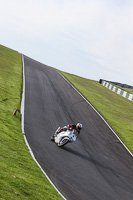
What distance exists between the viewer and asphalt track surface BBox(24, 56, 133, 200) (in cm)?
1130

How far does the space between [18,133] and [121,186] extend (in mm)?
5788

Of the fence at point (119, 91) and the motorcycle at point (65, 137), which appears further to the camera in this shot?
the fence at point (119, 91)

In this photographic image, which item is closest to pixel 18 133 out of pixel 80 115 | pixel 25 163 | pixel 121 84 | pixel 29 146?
pixel 29 146

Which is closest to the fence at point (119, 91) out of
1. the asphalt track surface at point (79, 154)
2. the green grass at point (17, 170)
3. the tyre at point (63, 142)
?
the asphalt track surface at point (79, 154)

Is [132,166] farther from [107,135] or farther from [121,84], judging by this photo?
[121,84]

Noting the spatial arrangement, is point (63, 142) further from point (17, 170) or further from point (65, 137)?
Result: point (17, 170)

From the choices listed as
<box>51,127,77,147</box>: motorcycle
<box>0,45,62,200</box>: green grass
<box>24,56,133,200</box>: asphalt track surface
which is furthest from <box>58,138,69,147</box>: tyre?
<box>0,45,62,200</box>: green grass

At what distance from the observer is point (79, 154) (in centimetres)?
1505

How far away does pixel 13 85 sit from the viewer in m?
25.5

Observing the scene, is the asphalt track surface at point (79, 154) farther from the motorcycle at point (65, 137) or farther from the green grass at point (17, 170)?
the green grass at point (17, 170)

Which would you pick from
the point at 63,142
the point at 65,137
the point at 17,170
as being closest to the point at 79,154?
the point at 63,142

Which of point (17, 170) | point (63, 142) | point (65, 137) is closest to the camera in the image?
point (17, 170)

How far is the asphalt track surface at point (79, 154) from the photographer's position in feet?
37.1

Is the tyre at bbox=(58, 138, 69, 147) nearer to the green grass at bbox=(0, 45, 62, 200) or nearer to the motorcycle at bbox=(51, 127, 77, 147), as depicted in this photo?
the motorcycle at bbox=(51, 127, 77, 147)
